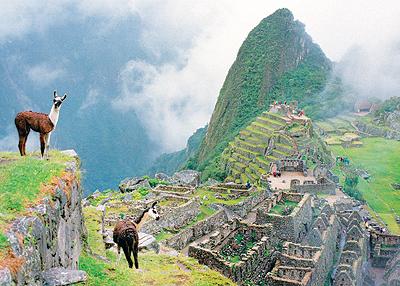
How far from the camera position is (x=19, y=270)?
577cm

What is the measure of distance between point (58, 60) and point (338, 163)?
88.4 feet

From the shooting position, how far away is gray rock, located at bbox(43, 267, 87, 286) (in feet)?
21.9

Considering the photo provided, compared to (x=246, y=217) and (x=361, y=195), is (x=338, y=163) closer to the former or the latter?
(x=361, y=195)

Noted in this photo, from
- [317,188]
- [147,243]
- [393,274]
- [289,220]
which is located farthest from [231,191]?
[147,243]

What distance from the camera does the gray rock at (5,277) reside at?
5306 millimetres

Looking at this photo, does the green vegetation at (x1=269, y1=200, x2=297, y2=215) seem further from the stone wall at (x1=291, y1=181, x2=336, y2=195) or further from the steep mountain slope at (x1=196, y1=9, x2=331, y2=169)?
the steep mountain slope at (x1=196, y1=9, x2=331, y2=169)

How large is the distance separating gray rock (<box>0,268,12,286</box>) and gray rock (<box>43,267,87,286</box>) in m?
1.21

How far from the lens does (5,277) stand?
5.37 m

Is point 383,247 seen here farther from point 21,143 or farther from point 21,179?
point 21,179

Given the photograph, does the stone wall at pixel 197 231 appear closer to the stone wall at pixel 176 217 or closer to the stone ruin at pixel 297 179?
the stone wall at pixel 176 217

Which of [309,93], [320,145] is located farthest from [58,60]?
[309,93]

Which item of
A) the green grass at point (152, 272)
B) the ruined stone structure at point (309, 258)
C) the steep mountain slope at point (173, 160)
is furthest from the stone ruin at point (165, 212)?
the steep mountain slope at point (173, 160)

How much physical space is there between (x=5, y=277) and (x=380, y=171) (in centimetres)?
4789

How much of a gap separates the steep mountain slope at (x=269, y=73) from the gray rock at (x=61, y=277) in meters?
79.4
